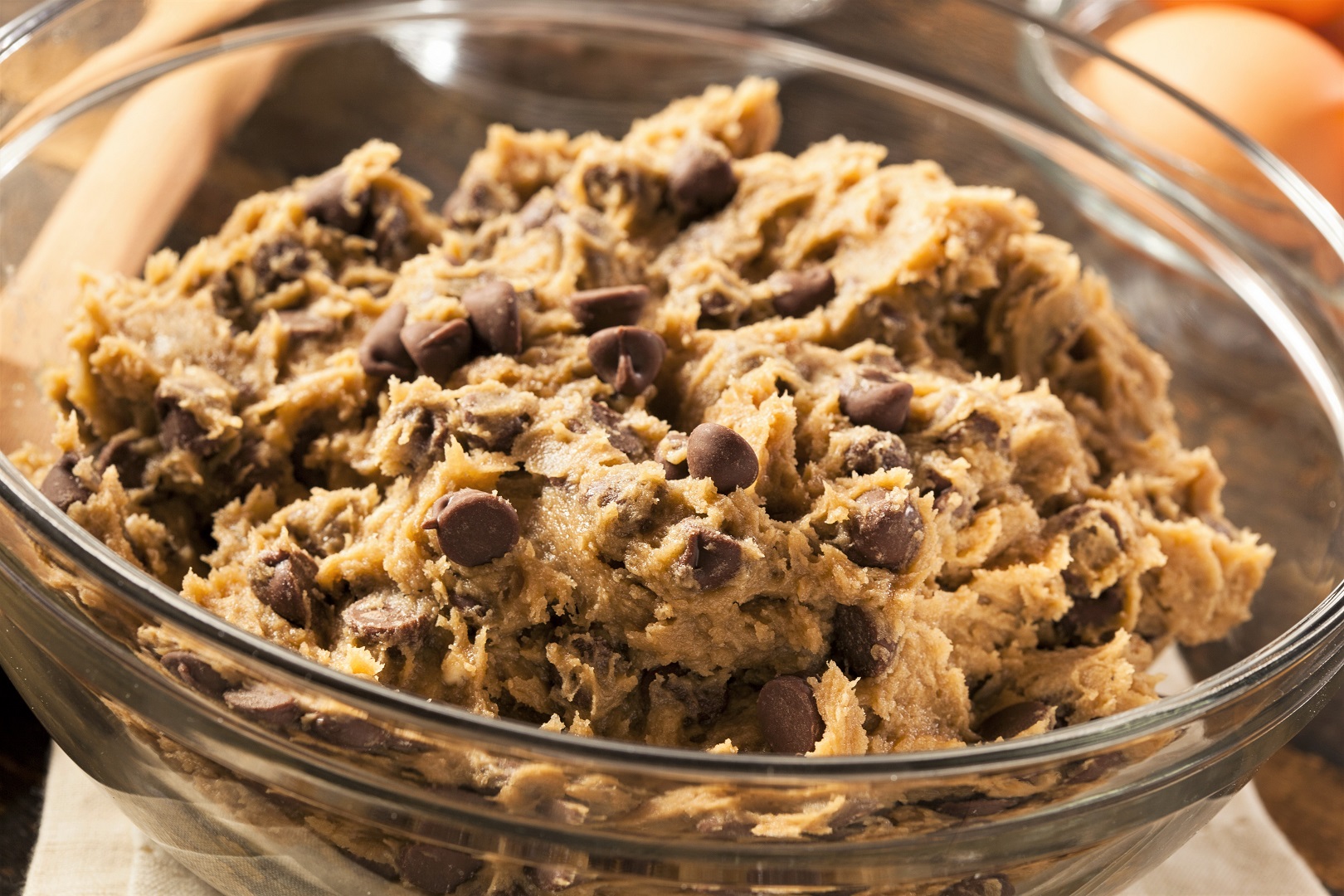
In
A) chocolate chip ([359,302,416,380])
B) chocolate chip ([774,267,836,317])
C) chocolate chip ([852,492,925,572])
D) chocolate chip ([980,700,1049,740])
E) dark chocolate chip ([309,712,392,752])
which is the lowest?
dark chocolate chip ([309,712,392,752])

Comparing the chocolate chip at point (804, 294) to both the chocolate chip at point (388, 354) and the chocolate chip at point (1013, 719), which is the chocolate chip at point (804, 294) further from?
the chocolate chip at point (1013, 719)

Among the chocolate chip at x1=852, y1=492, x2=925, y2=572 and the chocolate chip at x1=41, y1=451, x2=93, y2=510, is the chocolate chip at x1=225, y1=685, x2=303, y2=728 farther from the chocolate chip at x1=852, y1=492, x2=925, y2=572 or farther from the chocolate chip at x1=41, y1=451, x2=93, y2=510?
the chocolate chip at x1=852, y1=492, x2=925, y2=572

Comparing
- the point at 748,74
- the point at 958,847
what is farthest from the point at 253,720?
the point at 748,74

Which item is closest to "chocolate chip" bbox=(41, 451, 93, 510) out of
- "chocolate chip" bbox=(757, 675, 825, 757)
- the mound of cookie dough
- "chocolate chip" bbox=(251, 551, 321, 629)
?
the mound of cookie dough

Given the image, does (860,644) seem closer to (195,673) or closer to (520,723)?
(520,723)

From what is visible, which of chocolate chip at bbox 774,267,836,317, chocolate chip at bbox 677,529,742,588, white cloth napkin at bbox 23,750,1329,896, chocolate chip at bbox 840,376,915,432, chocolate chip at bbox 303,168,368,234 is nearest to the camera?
chocolate chip at bbox 677,529,742,588

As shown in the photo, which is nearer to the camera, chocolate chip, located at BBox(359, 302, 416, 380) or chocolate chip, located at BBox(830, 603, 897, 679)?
chocolate chip, located at BBox(830, 603, 897, 679)

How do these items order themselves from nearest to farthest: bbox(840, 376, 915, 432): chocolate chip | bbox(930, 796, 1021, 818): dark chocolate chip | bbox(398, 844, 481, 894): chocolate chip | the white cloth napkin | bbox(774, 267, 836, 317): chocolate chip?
bbox(930, 796, 1021, 818): dark chocolate chip, bbox(398, 844, 481, 894): chocolate chip, bbox(840, 376, 915, 432): chocolate chip, the white cloth napkin, bbox(774, 267, 836, 317): chocolate chip

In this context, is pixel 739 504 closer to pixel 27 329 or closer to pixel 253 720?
pixel 253 720
